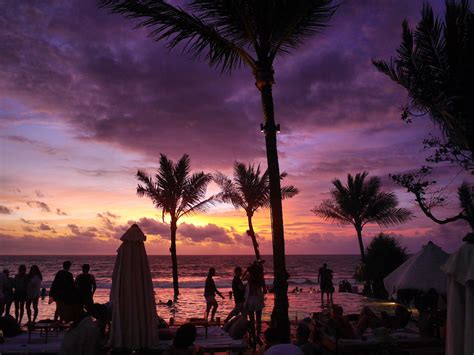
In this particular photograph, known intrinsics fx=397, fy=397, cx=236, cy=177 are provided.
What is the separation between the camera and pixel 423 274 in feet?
33.5

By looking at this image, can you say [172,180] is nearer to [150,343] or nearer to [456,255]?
[150,343]

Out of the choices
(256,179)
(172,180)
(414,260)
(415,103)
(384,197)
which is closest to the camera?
(414,260)

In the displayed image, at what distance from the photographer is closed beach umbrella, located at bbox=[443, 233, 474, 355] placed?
155 inches

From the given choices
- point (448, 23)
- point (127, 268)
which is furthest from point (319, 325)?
point (448, 23)

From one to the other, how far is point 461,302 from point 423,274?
6645 mm

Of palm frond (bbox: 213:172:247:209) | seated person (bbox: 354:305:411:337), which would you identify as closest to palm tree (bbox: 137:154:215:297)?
palm frond (bbox: 213:172:247:209)

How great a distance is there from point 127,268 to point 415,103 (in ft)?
34.4

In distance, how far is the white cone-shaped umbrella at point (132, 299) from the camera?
797 centimetres

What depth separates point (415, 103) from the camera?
1317 centimetres

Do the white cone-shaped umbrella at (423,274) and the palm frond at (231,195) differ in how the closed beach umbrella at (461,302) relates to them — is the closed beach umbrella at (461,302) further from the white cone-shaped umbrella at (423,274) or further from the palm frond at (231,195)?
the palm frond at (231,195)

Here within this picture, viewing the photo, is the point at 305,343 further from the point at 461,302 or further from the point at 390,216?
the point at 390,216

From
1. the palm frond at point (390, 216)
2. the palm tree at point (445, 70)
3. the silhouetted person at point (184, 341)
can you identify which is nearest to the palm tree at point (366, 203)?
the palm frond at point (390, 216)

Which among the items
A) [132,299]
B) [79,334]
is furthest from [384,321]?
[79,334]

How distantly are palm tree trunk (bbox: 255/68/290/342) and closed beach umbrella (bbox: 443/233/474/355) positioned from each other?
4.49m
